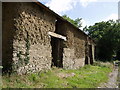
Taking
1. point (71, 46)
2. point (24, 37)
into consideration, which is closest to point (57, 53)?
point (71, 46)

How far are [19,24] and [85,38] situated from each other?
1094 cm

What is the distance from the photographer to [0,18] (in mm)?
6168

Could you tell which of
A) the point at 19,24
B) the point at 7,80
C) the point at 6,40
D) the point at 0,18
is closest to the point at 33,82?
the point at 7,80

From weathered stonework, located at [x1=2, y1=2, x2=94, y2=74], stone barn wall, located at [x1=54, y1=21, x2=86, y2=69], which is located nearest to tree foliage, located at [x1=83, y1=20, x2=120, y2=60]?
stone barn wall, located at [x1=54, y1=21, x2=86, y2=69]

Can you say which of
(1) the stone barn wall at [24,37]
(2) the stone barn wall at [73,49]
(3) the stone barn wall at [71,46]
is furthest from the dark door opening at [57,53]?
(1) the stone barn wall at [24,37]

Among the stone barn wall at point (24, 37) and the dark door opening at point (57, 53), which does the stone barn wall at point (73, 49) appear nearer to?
the dark door opening at point (57, 53)

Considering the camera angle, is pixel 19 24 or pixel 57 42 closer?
pixel 19 24

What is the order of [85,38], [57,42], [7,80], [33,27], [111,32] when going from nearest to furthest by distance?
[7,80]
[33,27]
[57,42]
[85,38]
[111,32]

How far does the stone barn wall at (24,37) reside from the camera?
5.96 metres

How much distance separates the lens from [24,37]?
6398 millimetres

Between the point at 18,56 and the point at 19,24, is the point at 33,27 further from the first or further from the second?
the point at 18,56

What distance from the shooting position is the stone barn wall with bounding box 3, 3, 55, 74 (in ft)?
19.6

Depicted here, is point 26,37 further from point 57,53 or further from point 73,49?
point 73,49

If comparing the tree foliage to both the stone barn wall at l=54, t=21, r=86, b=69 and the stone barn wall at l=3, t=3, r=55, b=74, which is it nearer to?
the stone barn wall at l=54, t=21, r=86, b=69
